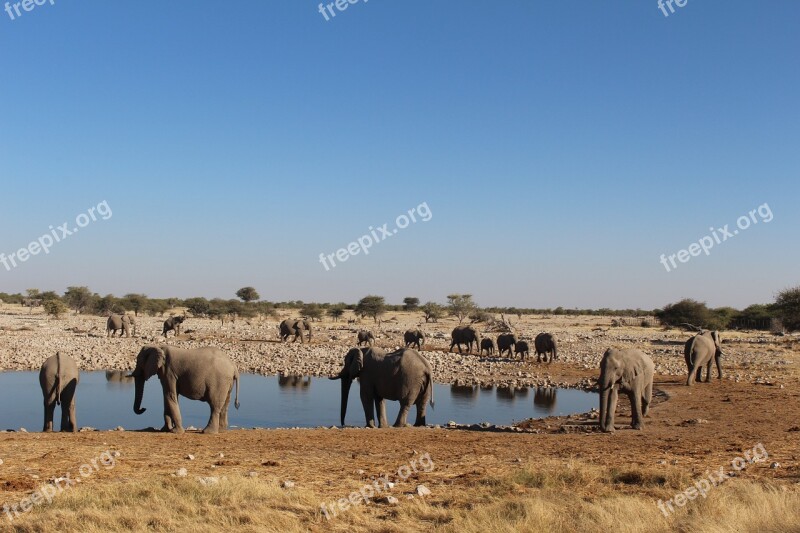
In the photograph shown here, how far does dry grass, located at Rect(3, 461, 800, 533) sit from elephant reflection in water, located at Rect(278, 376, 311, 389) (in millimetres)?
18806

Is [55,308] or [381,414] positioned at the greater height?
[55,308]

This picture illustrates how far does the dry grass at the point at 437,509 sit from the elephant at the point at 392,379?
757cm

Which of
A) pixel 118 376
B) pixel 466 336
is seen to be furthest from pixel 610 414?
pixel 466 336

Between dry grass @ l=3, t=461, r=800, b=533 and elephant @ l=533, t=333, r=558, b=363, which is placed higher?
elephant @ l=533, t=333, r=558, b=363

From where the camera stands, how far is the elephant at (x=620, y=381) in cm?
1560

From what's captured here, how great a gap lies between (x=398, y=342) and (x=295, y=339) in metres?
6.85

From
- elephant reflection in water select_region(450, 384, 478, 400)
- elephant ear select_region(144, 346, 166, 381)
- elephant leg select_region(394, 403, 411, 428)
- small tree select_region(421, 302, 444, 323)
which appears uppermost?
small tree select_region(421, 302, 444, 323)

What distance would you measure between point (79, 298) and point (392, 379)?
75980mm

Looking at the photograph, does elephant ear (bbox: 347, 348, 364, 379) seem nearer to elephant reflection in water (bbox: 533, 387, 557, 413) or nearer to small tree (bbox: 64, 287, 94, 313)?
elephant reflection in water (bbox: 533, 387, 557, 413)

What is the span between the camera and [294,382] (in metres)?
29.1

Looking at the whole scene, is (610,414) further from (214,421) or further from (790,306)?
(790,306)

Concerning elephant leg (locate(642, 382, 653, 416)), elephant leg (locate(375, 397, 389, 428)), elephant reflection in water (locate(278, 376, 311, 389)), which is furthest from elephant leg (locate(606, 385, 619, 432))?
elephant reflection in water (locate(278, 376, 311, 389))

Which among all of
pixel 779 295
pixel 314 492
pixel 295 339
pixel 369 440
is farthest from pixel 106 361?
pixel 779 295

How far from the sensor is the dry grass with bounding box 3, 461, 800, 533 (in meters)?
7.45
